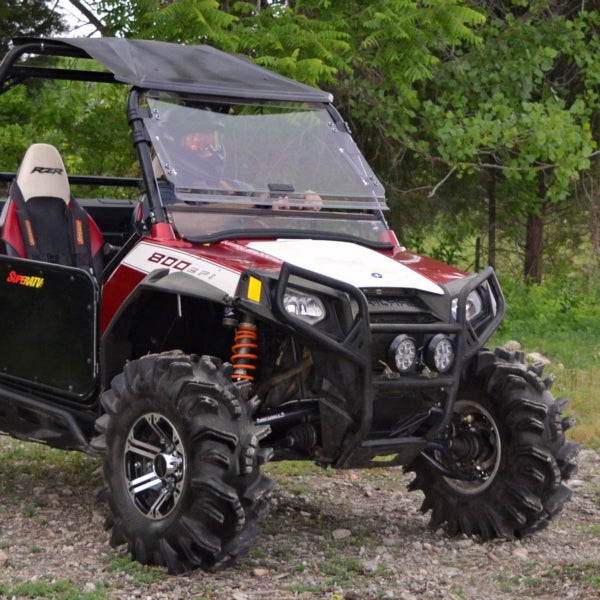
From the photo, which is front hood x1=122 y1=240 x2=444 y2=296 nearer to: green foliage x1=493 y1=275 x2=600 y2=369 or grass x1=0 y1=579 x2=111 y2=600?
grass x1=0 y1=579 x2=111 y2=600

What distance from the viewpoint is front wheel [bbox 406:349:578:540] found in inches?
236

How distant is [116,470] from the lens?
5.56m

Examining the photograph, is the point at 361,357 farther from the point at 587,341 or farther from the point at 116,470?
the point at 587,341

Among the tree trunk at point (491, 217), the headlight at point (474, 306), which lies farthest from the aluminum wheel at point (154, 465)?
the tree trunk at point (491, 217)

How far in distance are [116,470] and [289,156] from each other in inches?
72.0

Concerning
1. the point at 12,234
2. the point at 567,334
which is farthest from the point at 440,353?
the point at 567,334

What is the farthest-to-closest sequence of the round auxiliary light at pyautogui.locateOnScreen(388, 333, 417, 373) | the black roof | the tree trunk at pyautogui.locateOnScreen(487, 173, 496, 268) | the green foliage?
1. the tree trunk at pyautogui.locateOnScreen(487, 173, 496, 268)
2. the green foliage
3. the black roof
4. the round auxiliary light at pyautogui.locateOnScreen(388, 333, 417, 373)

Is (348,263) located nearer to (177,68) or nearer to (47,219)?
(177,68)

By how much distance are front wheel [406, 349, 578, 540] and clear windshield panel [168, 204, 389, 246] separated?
0.84 metres

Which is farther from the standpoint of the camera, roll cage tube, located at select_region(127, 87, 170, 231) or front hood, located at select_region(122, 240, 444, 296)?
roll cage tube, located at select_region(127, 87, 170, 231)

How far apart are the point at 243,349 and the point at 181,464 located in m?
0.54

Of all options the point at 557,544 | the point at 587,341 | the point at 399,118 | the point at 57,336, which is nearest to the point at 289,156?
the point at 57,336

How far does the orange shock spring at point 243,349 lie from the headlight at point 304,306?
245 millimetres

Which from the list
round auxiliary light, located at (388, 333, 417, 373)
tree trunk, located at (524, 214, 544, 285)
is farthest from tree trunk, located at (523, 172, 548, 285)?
round auxiliary light, located at (388, 333, 417, 373)
